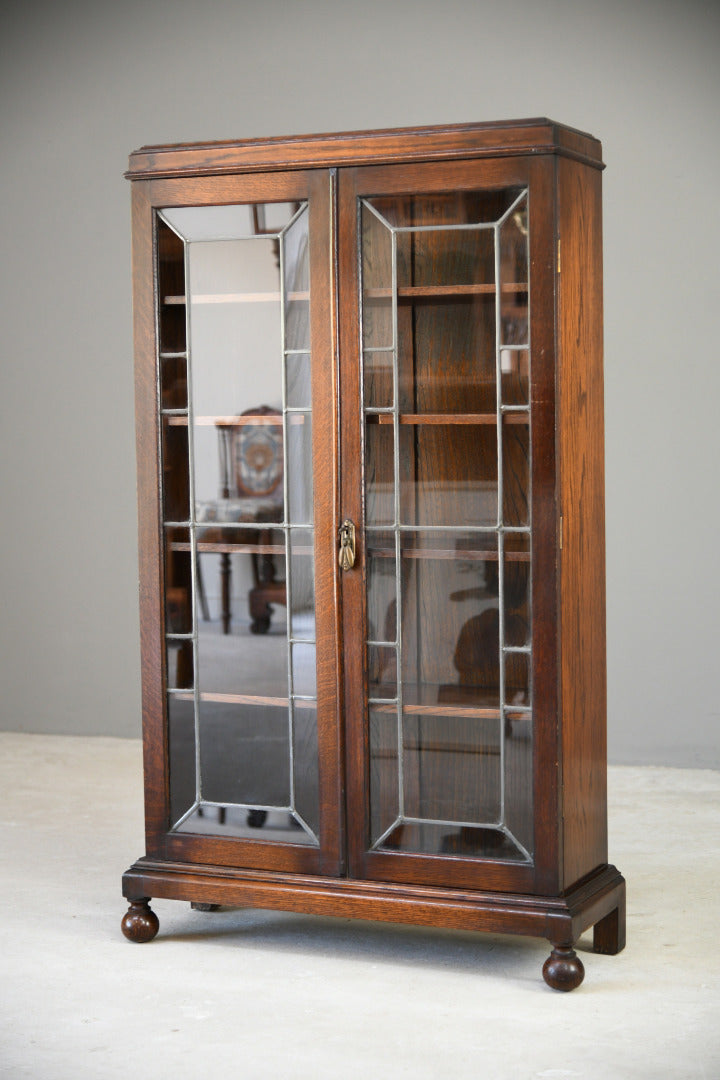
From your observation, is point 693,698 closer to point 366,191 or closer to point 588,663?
point 588,663

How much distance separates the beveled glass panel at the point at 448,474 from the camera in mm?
3066

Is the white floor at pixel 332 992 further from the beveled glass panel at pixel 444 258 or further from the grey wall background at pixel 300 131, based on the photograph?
the beveled glass panel at pixel 444 258

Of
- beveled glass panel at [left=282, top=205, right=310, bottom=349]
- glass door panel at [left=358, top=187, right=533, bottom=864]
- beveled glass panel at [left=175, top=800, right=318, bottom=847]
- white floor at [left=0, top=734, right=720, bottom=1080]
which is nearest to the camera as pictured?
white floor at [left=0, top=734, right=720, bottom=1080]

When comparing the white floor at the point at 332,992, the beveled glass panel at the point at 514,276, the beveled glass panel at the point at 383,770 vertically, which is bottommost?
the white floor at the point at 332,992

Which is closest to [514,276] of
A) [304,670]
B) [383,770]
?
[304,670]

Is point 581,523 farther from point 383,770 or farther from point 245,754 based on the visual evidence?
point 245,754

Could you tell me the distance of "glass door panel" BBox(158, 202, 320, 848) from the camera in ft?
10.4

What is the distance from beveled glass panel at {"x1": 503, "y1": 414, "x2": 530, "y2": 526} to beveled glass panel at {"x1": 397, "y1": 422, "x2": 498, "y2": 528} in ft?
0.09

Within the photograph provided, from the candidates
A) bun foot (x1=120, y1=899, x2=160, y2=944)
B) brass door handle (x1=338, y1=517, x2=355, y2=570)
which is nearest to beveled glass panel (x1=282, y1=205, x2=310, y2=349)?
brass door handle (x1=338, y1=517, x2=355, y2=570)

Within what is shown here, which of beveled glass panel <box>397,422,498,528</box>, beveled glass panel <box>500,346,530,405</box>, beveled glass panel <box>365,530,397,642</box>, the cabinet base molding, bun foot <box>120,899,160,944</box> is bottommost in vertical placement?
bun foot <box>120,899,160,944</box>

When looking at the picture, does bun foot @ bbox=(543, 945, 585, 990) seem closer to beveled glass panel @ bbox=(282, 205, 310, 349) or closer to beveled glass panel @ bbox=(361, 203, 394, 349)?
beveled glass panel @ bbox=(361, 203, 394, 349)

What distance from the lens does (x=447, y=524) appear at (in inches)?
122

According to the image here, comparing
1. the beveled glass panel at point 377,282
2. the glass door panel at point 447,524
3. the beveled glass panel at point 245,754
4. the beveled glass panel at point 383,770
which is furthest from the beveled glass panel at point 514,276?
the beveled glass panel at point 245,754

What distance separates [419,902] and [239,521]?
963 millimetres
